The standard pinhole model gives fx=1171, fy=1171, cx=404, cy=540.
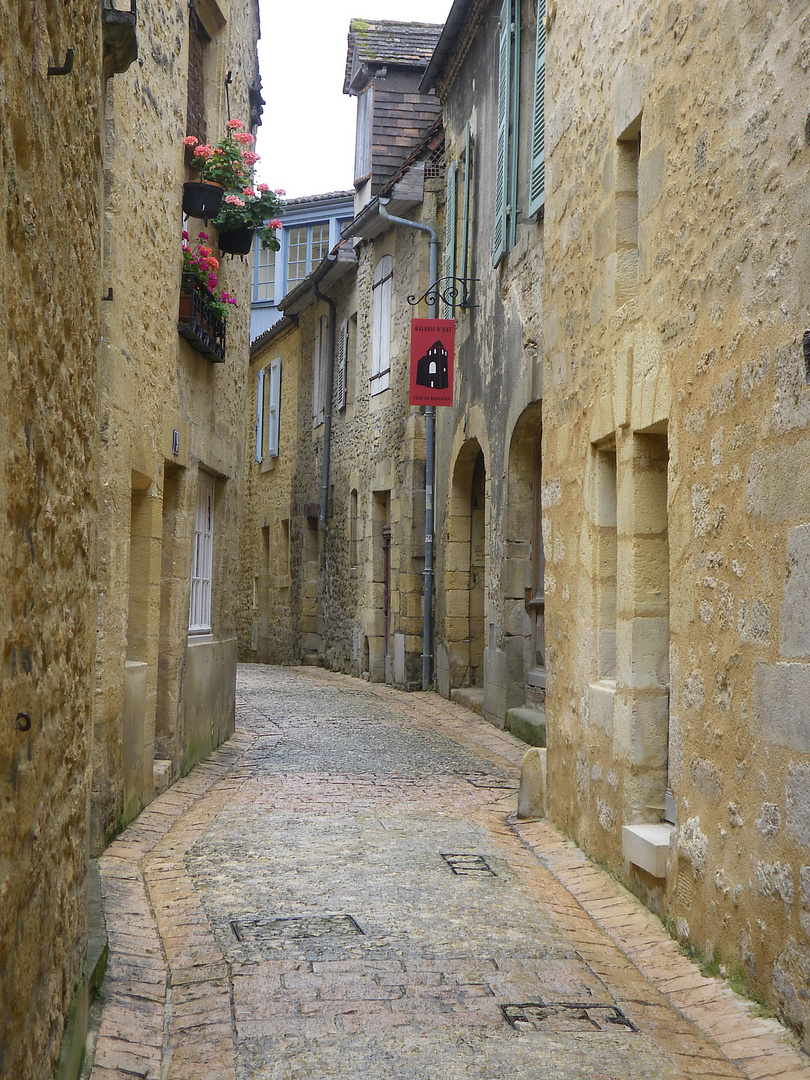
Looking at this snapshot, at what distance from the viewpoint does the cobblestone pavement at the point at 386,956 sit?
3.34 meters

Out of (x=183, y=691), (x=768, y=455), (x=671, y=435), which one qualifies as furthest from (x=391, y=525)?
(x=768, y=455)

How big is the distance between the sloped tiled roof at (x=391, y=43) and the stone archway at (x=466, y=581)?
7514 mm

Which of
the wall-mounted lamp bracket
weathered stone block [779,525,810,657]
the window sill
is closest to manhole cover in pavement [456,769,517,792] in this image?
the window sill

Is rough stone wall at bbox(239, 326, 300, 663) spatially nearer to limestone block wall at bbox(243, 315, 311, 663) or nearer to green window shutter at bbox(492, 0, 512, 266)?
limestone block wall at bbox(243, 315, 311, 663)

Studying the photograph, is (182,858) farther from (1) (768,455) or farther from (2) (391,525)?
(2) (391,525)

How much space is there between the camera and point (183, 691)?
25.6ft

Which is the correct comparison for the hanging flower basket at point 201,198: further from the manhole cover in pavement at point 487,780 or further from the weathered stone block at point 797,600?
the weathered stone block at point 797,600

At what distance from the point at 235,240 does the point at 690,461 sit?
5146 millimetres

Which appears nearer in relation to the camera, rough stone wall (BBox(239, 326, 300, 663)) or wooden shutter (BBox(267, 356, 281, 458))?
rough stone wall (BBox(239, 326, 300, 663))

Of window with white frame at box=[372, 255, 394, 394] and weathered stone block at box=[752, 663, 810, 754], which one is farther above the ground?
window with white frame at box=[372, 255, 394, 394]

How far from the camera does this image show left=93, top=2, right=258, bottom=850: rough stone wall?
18.7 feet

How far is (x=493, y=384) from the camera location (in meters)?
10.9

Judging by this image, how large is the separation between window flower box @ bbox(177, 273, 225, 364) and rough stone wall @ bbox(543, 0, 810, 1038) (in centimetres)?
243

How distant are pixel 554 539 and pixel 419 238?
8.75 metres
